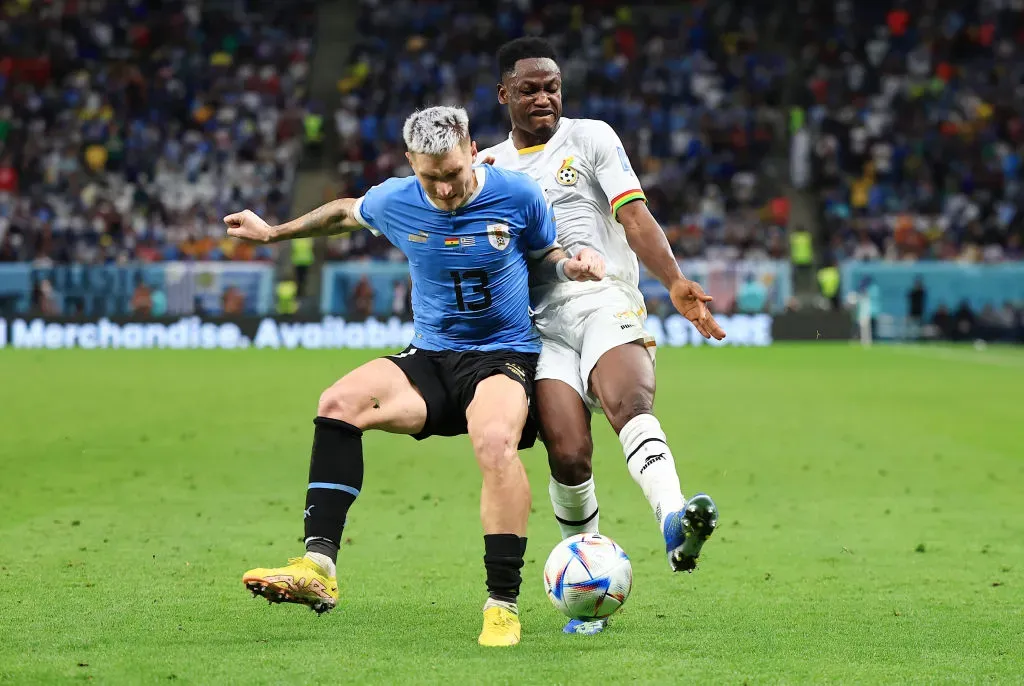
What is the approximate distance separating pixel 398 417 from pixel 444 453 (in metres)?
6.50

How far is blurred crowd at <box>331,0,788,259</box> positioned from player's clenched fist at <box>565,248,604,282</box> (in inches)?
898

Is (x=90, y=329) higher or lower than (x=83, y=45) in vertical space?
lower

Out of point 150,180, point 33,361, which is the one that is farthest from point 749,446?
point 150,180

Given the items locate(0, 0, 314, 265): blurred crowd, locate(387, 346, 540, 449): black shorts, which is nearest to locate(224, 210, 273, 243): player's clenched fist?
locate(387, 346, 540, 449): black shorts

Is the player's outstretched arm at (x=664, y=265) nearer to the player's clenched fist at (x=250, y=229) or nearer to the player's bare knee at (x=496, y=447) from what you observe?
the player's bare knee at (x=496, y=447)

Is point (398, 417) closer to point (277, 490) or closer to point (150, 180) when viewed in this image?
point (277, 490)

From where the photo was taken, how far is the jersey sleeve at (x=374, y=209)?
18.9 ft

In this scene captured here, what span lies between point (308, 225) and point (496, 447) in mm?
1429

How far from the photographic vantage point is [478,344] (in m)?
5.82

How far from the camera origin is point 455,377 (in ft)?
18.4

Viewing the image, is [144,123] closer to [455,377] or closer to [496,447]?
[455,377]

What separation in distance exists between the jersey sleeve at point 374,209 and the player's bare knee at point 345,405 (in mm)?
810

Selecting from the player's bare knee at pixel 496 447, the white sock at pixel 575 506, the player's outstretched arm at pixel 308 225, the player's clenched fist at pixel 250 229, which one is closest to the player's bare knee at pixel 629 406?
the white sock at pixel 575 506

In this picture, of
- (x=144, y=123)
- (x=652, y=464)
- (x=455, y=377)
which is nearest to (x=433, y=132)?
(x=455, y=377)
